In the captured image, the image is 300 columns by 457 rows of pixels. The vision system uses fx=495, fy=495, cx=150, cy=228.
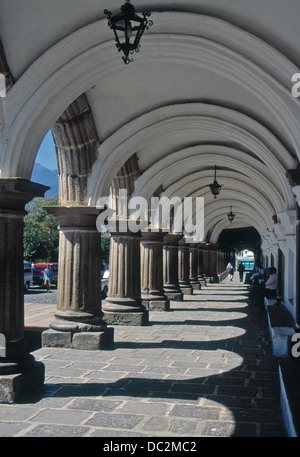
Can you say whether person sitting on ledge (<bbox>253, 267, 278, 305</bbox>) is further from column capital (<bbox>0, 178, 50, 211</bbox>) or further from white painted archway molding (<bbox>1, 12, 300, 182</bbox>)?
column capital (<bbox>0, 178, 50, 211</bbox>)

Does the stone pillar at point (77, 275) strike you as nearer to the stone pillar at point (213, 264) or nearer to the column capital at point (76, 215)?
the column capital at point (76, 215)

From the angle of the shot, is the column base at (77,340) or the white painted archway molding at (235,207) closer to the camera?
the column base at (77,340)

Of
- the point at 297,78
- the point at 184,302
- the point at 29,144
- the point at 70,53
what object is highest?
the point at 70,53

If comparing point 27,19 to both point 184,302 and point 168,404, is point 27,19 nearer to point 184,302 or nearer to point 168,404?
point 168,404

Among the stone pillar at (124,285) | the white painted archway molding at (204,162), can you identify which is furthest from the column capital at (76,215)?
the white painted archway molding at (204,162)

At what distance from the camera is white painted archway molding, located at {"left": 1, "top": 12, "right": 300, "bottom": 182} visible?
516 cm

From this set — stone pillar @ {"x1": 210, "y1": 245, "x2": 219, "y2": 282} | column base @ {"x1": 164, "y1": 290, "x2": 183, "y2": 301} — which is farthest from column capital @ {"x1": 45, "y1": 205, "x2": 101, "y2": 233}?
stone pillar @ {"x1": 210, "y1": 245, "x2": 219, "y2": 282}

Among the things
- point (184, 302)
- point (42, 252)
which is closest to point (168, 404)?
point (184, 302)

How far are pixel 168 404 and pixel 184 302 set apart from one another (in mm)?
10601

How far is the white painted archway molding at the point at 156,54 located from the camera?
516 centimetres

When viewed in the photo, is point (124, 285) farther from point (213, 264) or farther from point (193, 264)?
point (213, 264)

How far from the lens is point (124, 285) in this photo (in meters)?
10.2

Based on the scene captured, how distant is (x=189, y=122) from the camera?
9.00 m

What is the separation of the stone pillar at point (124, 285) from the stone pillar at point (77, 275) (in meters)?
2.22
